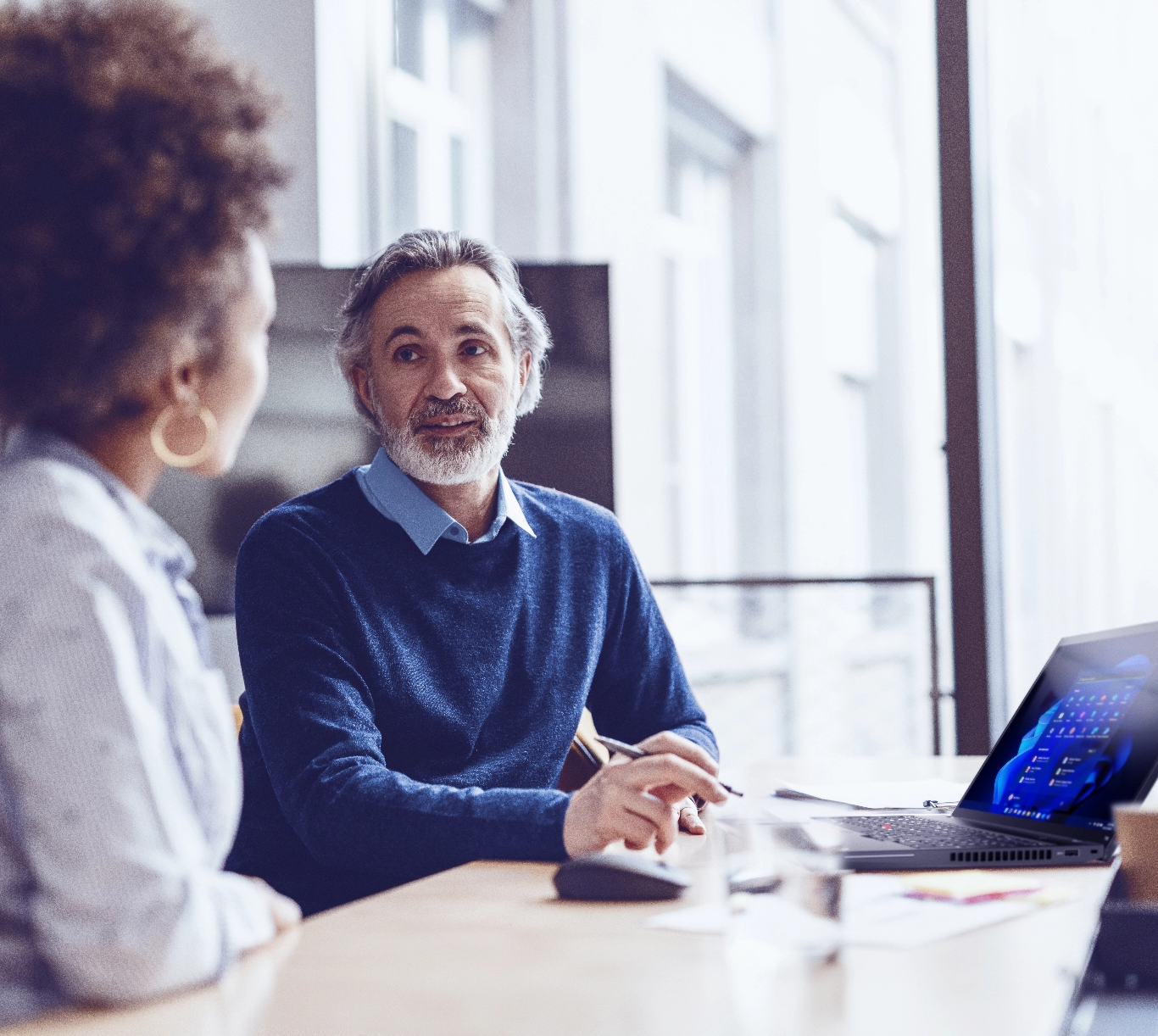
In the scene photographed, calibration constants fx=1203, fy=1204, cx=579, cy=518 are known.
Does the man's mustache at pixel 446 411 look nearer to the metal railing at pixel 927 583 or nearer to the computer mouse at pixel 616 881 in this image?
the computer mouse at pixel 616 881

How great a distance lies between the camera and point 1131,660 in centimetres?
116

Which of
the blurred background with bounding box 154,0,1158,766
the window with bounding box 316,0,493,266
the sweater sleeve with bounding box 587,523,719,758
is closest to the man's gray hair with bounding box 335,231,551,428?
the sweater sleeve with bounding box 587,523,719,758

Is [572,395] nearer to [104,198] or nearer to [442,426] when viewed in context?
[442,426]

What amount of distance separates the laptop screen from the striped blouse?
29.8 inches

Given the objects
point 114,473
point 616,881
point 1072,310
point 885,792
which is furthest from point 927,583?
point 114,473

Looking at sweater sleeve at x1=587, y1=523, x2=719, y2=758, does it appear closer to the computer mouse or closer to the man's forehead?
the man's forehead

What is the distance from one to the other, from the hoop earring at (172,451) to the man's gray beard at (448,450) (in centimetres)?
81

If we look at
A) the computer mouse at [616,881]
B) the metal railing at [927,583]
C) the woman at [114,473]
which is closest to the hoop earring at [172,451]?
the woman at [114,473]

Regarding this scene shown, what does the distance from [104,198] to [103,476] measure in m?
0.16

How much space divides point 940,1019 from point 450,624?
0.91 m

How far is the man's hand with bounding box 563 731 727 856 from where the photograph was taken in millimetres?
1056

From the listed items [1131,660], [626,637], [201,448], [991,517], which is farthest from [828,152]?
[201,448]

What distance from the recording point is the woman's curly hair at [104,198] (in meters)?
0.69

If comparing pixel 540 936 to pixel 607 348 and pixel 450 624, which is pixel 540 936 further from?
pixel 607 348
